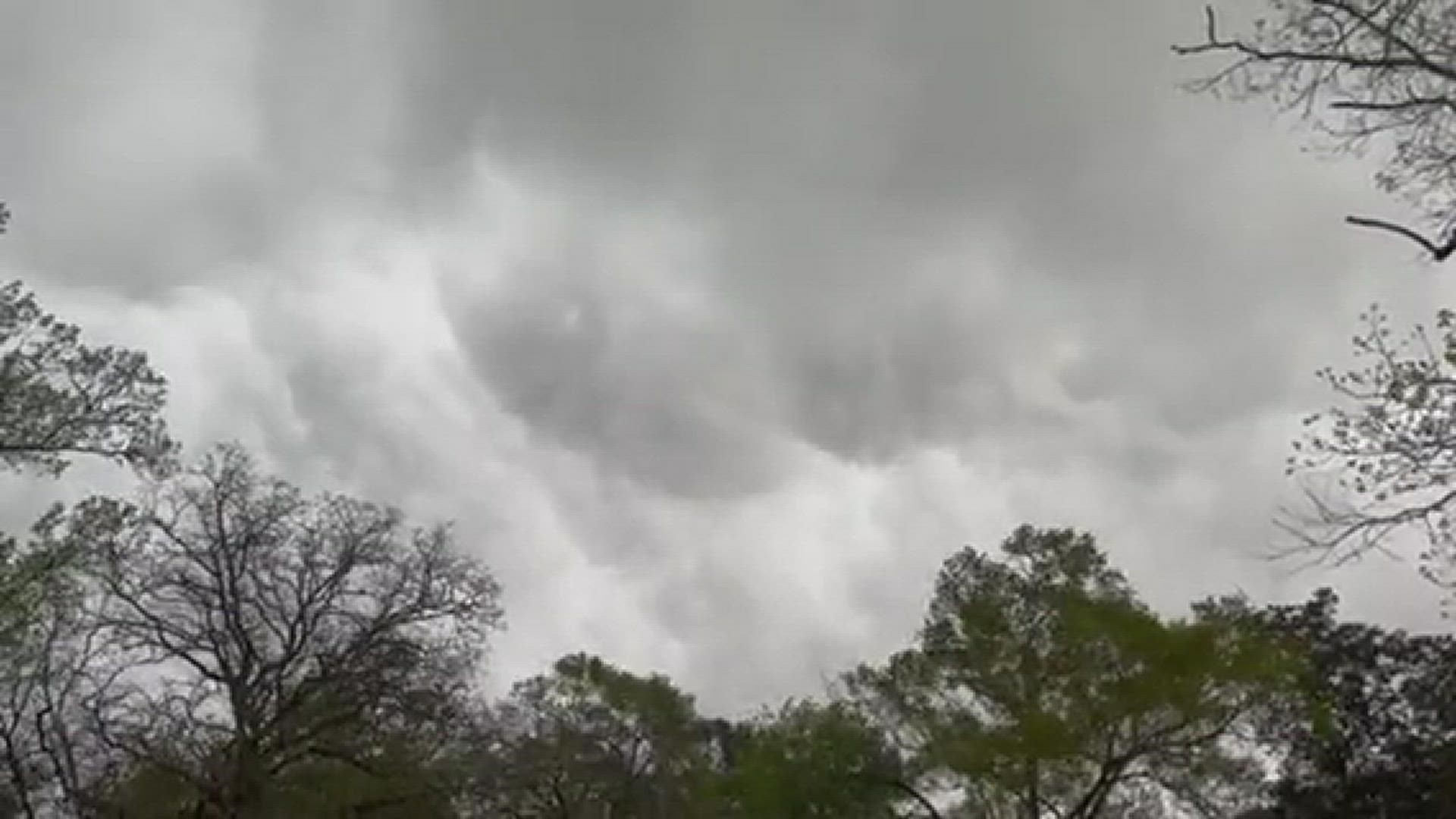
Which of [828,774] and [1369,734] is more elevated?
[1369,734]

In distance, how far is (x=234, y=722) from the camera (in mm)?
22594

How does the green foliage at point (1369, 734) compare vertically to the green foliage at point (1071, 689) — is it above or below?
above

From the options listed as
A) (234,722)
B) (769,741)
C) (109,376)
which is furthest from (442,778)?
(109,376)

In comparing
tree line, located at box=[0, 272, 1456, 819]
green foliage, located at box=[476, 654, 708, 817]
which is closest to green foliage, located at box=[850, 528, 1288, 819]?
tree line, located at box=[0, 272, 1456, 819]

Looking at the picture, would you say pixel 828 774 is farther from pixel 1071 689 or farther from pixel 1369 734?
pixel 1369 734

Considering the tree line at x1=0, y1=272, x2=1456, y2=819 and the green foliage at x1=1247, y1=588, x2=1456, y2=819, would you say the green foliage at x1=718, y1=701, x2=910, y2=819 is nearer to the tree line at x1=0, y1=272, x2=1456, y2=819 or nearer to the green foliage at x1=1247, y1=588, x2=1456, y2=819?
the tree line at x1=0, y1=272, x2=1456, y2=819

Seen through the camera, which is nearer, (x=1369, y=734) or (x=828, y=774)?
(x=828, y=774)

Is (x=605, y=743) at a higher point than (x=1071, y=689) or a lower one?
higher

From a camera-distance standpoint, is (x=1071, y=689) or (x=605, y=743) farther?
(x=605, y=743)

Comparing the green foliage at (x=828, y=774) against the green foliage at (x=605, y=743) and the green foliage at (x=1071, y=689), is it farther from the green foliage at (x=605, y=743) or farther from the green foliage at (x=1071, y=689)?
the green foliage at (x=605, y=743)

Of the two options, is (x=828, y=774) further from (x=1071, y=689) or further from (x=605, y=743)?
(x=605, y=743)

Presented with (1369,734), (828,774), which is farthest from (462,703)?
(1369,734)

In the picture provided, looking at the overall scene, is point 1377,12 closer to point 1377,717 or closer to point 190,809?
point 190,809

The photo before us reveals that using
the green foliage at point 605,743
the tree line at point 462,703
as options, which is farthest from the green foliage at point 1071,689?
the green foliage at point 605,743
